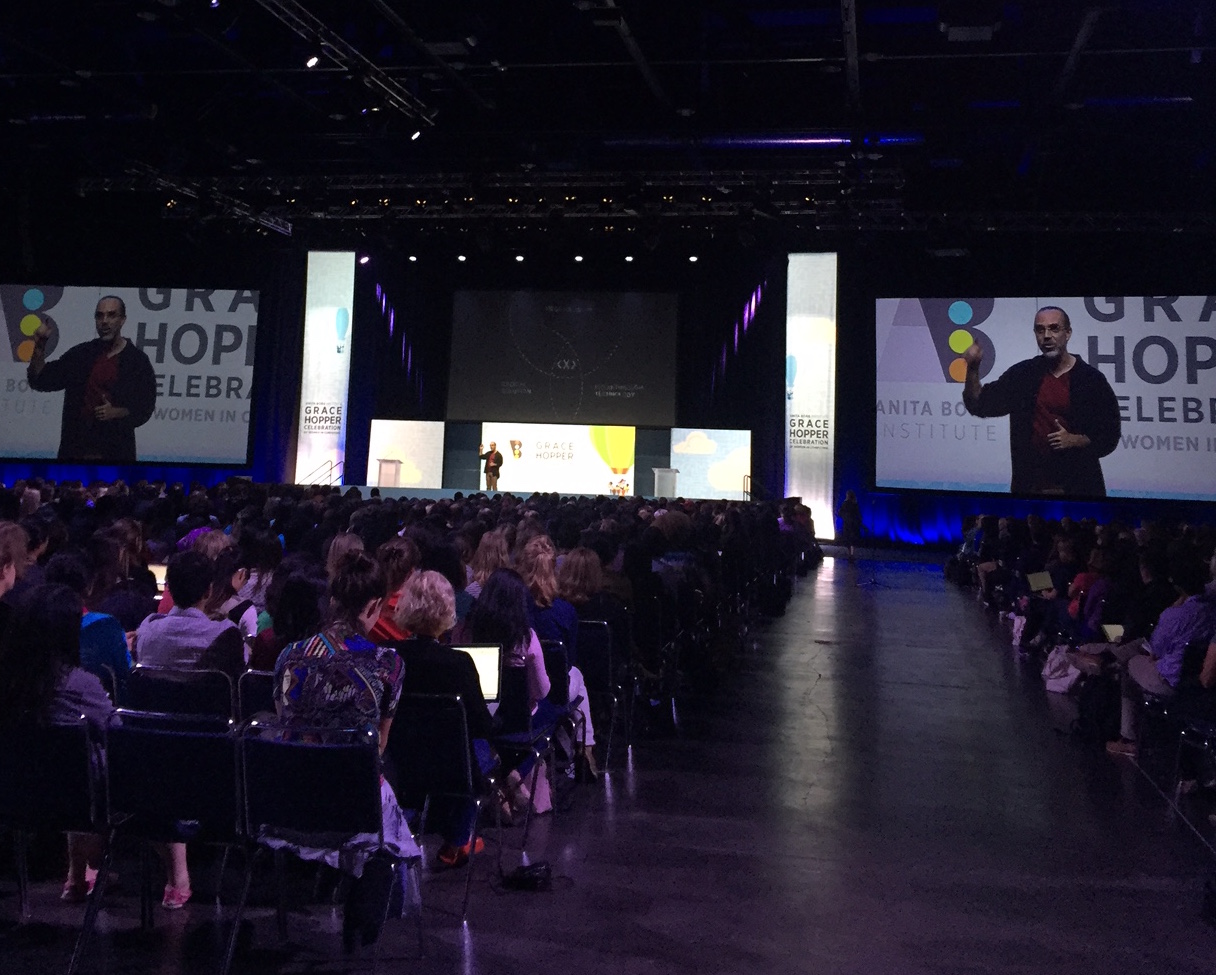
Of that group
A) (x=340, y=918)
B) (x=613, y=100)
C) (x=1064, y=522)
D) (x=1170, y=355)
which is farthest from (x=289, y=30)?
(x=1170, y=355)

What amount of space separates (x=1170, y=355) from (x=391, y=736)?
17.1 m

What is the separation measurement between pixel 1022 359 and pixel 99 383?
16.4 meters

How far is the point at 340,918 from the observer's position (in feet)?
12.2

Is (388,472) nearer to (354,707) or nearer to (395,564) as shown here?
(395,564)

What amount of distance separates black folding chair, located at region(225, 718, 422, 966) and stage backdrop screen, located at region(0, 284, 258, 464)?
695 inches

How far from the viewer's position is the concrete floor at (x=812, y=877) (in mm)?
3406

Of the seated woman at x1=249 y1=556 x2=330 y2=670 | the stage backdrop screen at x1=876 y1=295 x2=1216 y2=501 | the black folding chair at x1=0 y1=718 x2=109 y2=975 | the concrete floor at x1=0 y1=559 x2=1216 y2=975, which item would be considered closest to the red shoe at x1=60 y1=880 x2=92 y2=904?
the concrete floor at x1=0 y1=559 x2=1216 y2=975

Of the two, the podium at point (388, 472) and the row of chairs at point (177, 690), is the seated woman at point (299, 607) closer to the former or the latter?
the row of chairs at point (177, 690)

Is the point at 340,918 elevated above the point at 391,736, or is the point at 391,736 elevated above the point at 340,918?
the point at 391,736

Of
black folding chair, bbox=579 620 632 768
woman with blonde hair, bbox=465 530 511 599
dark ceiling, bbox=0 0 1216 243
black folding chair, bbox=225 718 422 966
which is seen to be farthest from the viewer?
dark ceiling, bbox=0 0 1216 243

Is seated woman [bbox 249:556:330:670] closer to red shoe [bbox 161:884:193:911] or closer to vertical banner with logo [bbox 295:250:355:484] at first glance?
red shoe [bbox 161:884:193:911]

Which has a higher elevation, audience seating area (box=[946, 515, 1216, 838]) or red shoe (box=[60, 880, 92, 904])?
audience seating area (box=[946, 515, 1216, 838])

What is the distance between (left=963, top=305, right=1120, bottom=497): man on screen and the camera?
57.5 feet

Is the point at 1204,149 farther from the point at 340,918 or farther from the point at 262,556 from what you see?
the point at 340,918
